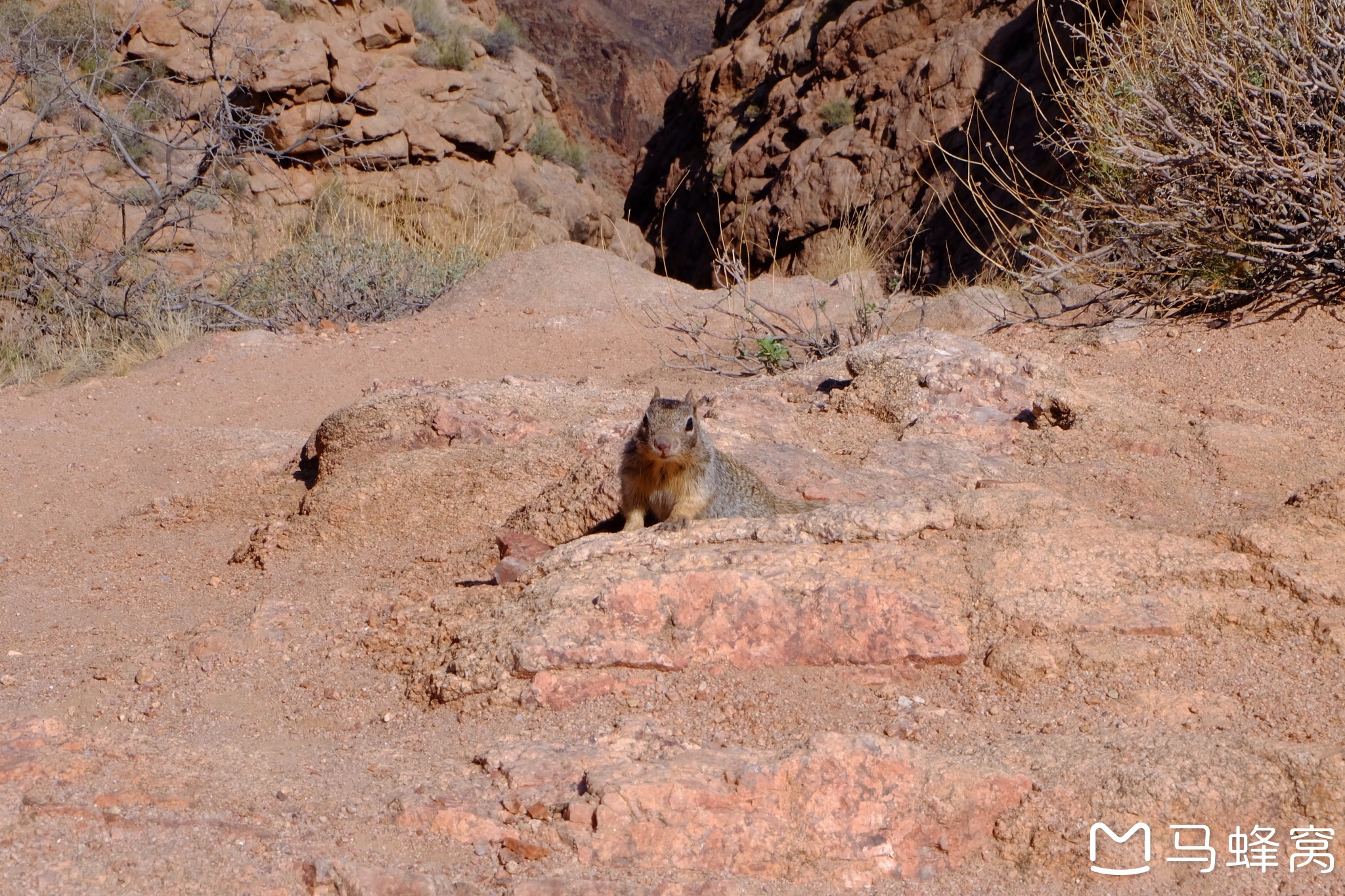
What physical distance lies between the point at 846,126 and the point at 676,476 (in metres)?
15.6

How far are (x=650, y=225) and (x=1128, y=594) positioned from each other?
21037 mm

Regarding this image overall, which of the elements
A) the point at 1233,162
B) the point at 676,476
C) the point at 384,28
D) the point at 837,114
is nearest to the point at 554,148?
the point at 384,28

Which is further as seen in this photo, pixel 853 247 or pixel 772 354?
pixel 853 247

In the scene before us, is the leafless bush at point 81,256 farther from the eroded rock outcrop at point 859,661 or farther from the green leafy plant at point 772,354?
the eroded rock outcrop at point 859,661

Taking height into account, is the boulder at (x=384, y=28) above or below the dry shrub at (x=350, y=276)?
above

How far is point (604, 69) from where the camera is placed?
34188 mm

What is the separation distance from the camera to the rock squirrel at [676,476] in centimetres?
449

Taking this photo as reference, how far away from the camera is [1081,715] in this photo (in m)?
3.21

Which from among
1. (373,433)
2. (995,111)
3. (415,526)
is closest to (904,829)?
(415,526)

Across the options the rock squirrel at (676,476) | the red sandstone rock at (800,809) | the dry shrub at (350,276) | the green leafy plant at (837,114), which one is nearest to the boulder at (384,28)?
the dry shrub at (350,276)

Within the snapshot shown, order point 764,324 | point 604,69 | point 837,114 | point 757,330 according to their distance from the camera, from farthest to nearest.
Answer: point 604,69
point 837,114
point 757,330
point 764,324

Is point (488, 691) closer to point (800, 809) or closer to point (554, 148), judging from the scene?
point (800, 809)

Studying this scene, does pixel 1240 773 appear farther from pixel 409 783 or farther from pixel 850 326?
pixel 850 326

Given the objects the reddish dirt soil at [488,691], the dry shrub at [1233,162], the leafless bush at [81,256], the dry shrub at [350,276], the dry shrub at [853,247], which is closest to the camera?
the reddish dirt soil at [488,691]
